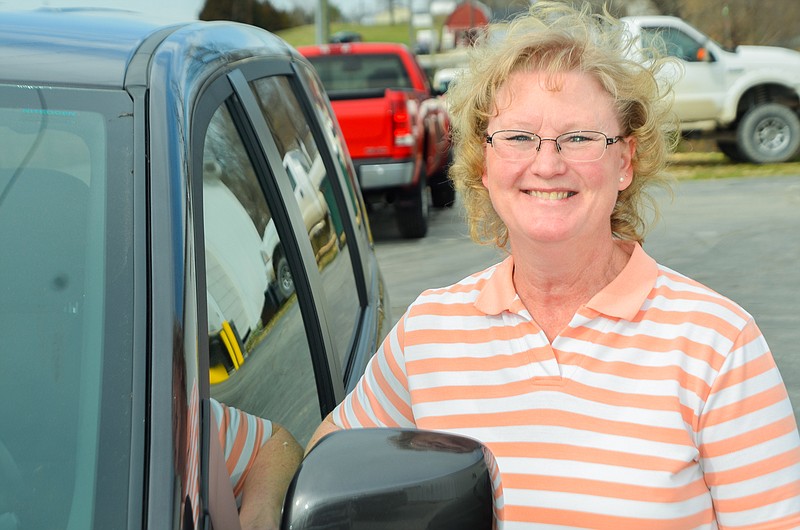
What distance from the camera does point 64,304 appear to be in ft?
5.66

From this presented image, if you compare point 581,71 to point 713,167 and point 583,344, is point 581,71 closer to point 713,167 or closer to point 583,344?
point 583,344

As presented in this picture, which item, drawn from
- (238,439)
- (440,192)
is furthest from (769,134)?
(238,439)

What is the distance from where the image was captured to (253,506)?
1.92 m

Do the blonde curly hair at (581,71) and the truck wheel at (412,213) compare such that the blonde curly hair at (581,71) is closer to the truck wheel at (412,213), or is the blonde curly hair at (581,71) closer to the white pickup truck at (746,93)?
the truck wheel at (412,213)

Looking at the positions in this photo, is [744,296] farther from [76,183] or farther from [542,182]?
[76,183]

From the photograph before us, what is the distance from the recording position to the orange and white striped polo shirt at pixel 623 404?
1.94m

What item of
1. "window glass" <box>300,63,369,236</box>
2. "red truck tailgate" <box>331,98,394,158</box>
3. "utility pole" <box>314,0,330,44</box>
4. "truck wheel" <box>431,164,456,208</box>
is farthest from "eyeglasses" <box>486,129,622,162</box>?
"utility pole" <box>314,0,330,44</box>

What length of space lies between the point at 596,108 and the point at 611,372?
476 millimetres

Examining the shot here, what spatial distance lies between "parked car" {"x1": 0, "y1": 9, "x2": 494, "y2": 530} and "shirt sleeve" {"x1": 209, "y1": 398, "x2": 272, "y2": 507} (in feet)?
0.10

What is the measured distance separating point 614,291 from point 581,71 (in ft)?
1.29

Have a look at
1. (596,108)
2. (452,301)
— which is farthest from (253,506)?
(596,108)

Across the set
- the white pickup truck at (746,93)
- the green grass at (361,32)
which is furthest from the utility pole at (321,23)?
the green grass at (361,32)

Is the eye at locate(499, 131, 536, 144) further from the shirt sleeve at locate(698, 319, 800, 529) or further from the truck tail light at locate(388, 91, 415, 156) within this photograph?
the truck tail light at locate(388, 91, 415, 156)

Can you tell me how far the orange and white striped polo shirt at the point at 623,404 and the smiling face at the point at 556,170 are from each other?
119 millimetres
